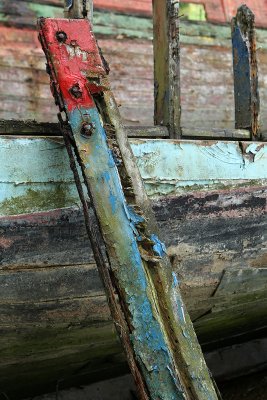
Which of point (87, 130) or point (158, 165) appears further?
point (158, 165)

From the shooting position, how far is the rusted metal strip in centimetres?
159

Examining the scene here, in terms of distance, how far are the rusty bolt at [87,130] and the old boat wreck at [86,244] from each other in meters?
0.18

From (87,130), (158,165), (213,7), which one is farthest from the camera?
(213,7)

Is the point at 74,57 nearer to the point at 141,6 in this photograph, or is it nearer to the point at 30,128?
the point at 30,128

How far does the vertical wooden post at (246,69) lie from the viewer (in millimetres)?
2535

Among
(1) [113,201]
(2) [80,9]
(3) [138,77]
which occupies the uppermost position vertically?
(3) [138,77]

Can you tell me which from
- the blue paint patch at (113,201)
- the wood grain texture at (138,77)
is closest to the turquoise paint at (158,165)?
the blue paint patch at (113,201)

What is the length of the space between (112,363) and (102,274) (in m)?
1.38

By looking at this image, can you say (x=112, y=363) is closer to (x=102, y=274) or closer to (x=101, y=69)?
(x=102, y=274)

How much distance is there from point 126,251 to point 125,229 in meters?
0.07

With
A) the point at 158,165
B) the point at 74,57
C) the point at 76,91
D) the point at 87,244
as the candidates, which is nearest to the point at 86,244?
the point at 87,244

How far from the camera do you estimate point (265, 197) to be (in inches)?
98.3

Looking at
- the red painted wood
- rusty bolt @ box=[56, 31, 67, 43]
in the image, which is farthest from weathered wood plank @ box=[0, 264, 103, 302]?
the red painted wood

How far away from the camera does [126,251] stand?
168cm
